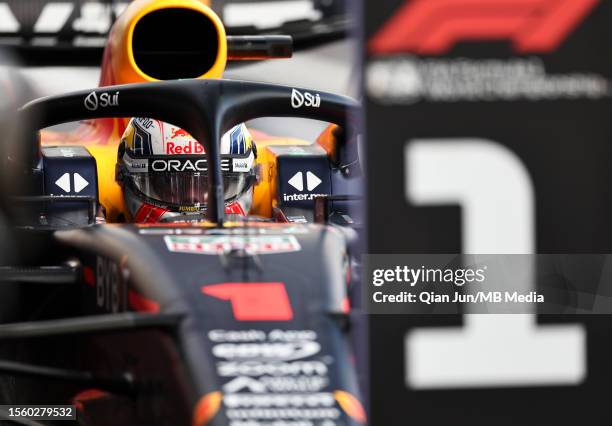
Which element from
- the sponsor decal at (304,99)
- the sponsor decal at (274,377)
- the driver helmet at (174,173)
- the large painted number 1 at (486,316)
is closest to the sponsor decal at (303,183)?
the driver helmet at (174,173)

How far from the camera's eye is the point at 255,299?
2.07 metres

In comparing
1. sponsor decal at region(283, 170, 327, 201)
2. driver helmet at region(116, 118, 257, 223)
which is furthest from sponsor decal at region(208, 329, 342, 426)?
sponsor decal at region(283, 170, 327, 201)

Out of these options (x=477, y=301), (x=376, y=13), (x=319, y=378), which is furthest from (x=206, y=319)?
(x=376, y=13)

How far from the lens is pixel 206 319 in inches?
79.1

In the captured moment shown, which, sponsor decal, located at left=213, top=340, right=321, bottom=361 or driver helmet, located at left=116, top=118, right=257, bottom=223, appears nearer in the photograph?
sponsor decal, located at left=213, top=340, right=321, bottom=361

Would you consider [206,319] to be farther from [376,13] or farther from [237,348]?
[376,13]

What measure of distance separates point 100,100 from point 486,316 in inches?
64.4

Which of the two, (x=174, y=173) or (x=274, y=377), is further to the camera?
(x=174, y=173)

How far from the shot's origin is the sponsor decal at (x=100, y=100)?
9.11 feet

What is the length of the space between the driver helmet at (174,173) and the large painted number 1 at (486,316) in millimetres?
2014

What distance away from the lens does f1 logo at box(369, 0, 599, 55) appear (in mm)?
1296

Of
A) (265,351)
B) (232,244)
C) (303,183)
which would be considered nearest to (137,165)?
(303,183)

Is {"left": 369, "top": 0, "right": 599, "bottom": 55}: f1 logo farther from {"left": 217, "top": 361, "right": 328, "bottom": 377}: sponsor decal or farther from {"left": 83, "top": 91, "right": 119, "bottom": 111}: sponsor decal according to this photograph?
{"left": 83, "top": 91, "right": 119, "bottom": 111}: sponsor decal

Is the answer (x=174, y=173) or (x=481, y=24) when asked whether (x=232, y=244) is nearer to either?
(x=481, y=24)
